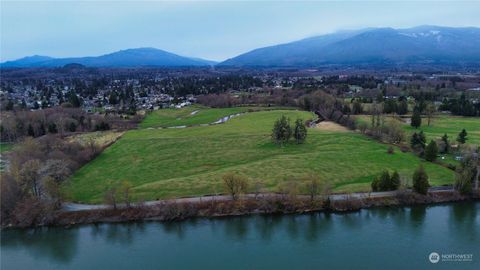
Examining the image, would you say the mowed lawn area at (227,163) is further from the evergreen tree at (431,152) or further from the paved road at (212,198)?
the evergreen tree at (431,152)

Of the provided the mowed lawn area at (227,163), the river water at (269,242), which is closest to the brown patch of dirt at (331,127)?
the mowed lawn area at (227,163)

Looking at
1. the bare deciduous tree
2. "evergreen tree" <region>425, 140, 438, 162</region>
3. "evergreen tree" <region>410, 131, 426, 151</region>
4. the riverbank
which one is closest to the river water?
the riverbank

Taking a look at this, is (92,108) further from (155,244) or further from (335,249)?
(335,249)

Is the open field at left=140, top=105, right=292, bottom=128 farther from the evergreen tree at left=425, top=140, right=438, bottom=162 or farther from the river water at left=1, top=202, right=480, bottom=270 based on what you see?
the evergreen tree at left=425, top=140, right=438, bottom=162

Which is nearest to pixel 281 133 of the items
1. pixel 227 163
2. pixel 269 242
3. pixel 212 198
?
pixel 227 163

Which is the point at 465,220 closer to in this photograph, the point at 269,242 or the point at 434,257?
the point at 434,257

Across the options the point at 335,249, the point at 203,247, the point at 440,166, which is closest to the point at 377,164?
the point at 440,166
